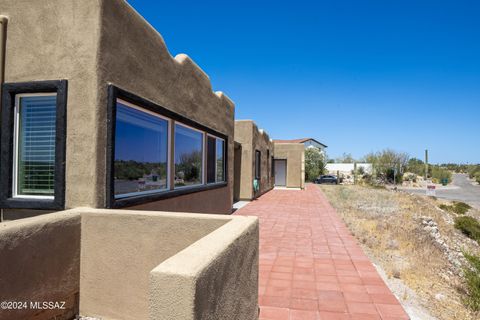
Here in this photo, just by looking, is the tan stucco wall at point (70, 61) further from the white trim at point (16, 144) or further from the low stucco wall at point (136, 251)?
the low stucco wall at point (136, 251)

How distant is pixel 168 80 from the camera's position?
6078mm

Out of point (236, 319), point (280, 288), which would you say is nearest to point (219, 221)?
point (236, 319)

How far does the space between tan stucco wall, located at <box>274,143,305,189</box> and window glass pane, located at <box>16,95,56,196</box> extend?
893 inches

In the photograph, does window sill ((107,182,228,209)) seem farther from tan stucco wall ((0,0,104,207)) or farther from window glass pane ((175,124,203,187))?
tan stucco wall ((0,0,104,207))

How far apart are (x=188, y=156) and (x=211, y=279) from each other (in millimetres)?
6001

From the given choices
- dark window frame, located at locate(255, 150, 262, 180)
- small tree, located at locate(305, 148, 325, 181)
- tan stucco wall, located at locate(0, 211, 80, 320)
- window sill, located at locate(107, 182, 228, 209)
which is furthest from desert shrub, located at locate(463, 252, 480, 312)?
small tree, located at locate(305, 148, 325, 181)

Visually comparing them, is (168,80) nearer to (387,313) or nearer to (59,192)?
(59,192)

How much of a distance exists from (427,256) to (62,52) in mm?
7650

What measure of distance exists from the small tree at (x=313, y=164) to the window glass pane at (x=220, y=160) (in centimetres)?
2893

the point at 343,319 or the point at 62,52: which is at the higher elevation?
the point at 62,52

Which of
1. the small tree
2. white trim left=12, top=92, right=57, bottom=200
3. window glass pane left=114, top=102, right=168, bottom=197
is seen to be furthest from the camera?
the small tree

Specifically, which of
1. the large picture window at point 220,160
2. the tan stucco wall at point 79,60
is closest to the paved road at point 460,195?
the large picture window at point 220,160

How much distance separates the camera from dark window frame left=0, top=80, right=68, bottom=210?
4.04 metres

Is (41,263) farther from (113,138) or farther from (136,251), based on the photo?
(113,138)
